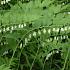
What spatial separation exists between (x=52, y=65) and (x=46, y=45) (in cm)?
32

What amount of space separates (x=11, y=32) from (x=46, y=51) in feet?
0.61

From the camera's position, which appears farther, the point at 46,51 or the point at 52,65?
the point at 52,65

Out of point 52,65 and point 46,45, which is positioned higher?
point 46,45

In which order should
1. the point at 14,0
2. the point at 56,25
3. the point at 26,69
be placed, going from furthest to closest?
the point at 14,0 < the point at 26,69 < the point at 56,25

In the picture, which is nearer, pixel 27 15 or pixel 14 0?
pixel 27 15

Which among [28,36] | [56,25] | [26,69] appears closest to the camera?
[56,25]

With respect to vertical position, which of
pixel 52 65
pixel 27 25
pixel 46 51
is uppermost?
→ pixel 27 25

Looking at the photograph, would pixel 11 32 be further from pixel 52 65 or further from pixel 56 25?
pixel 52 65

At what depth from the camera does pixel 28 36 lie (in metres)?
1.16

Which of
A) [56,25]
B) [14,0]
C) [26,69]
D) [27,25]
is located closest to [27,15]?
[27,25]

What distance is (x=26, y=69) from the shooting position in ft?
4.30

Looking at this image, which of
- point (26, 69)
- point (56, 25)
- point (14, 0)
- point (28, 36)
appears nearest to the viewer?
point (56, 25)

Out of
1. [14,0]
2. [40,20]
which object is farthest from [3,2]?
[40,20]

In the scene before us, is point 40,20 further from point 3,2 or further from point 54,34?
point 3,2
